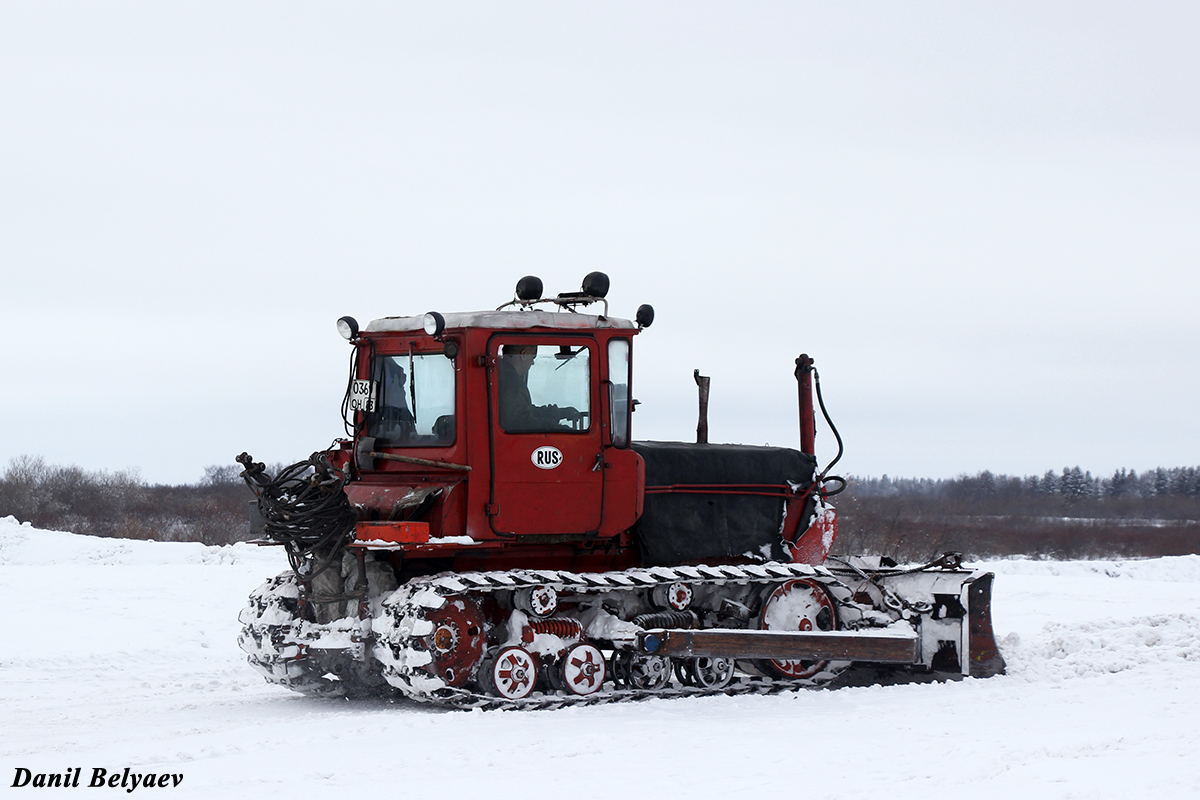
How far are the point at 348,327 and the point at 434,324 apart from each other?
4.06ft

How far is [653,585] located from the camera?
1172cm

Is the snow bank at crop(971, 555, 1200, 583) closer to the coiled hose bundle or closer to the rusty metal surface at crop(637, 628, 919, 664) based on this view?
the rusty metal surface at crop(637, 628, 919, 664)

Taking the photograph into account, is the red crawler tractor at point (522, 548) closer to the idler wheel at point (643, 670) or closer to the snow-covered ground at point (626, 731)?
the idler wheel at point (643, 670)

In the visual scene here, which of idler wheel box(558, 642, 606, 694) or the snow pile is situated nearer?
idler wheel box(558, 642, 606, 694)

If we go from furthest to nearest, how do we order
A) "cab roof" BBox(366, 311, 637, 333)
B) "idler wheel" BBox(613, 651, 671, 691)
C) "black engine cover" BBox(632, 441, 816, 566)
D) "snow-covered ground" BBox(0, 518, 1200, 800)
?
1. "black engine cover" BBox(632, 441, 816, 566)
2. "idler wheel" BBox(613, 651, 671, 691)
3. "cab roof" BBox(366, 311, 637, 333)
4. "snow-covered ground" BBox(0, 518, 1200, 800)

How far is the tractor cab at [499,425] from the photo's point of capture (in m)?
11.1

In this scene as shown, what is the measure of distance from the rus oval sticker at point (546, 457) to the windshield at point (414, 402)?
2.10 ft

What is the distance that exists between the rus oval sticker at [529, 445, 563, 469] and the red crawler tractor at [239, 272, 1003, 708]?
0.02 m

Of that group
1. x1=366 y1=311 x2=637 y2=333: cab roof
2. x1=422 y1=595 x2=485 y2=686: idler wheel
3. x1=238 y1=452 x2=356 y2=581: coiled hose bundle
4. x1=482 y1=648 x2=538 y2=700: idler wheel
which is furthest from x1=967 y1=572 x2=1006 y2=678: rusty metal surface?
x1=238 y1=452 x2=356 y2=581: coiled hose bundle

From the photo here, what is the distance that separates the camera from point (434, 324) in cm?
1102

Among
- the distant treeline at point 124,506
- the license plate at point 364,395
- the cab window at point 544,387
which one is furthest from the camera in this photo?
the distant treeline at point 124,506

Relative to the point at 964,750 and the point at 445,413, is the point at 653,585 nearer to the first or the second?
the point at 445,413

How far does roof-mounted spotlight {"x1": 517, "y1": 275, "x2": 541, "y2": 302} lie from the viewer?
1188cm

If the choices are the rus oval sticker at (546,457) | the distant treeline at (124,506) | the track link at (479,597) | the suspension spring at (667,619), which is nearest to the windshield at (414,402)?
the rus oval sticker at (546,457)
